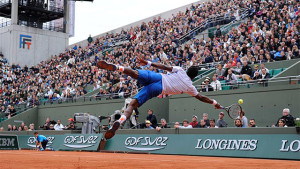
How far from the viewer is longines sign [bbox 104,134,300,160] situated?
13.3 meters

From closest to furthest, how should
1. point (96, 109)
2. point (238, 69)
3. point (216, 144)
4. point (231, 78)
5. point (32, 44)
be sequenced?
point (216, 144)
point (231, 78)
point (238, 69)
point (96, 109)
point (32, 44)

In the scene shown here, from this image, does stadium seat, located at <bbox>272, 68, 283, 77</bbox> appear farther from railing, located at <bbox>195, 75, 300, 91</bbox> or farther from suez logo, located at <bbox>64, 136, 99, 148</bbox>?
suez logo, located at <bbox>64, 136, 99, 148</bbox>

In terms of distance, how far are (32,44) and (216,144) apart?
37.5 m

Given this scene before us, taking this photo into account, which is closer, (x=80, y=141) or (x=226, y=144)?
(x=226, y=144)

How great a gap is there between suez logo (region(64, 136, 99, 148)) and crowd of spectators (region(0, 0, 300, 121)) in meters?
3.90

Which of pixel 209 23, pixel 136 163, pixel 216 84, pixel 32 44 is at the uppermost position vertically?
pixel 209 23

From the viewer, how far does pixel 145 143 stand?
18.0m

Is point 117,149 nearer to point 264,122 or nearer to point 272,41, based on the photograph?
point 264,122

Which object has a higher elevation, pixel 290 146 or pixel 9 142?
pixel 290 146

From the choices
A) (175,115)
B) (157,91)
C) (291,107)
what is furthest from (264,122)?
(157,91)

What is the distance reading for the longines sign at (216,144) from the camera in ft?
43.6

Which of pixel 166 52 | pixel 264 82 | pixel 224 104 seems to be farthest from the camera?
pixel 166 52

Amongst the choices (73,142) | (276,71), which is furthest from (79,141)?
(276,71)

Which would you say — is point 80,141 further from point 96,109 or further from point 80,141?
point 96,109
